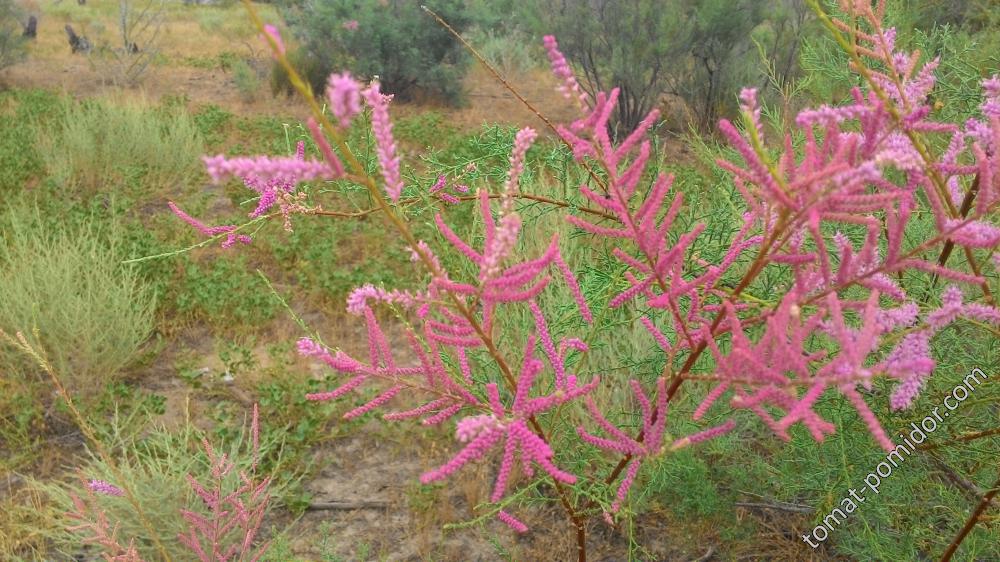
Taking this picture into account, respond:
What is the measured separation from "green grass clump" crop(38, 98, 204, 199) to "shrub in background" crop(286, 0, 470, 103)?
3.18m

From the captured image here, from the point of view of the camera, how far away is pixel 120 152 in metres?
6.73

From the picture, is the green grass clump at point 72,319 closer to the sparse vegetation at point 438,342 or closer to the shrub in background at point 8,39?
the sparse vegetation at point 438,342

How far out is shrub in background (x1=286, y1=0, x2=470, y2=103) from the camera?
981 centimetres

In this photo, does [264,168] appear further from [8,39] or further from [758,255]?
[8,39]

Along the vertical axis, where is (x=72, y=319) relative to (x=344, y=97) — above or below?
below

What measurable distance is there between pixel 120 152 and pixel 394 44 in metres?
4.40

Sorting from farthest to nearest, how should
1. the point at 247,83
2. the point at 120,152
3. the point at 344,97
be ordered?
1. the point at 247,83
2. the point at 120,152
3. the point at 344,97

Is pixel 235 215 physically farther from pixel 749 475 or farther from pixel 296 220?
pixel 749 475

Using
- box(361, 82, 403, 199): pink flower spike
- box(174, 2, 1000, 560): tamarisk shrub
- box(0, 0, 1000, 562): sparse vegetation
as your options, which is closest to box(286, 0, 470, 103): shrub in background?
box(0, 0, 1000, 562): sparse vegetation

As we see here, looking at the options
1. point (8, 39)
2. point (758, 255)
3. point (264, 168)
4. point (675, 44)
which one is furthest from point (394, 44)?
point (264, 168)

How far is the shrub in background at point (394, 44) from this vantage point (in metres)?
9.81

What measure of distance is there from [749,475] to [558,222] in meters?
2.09

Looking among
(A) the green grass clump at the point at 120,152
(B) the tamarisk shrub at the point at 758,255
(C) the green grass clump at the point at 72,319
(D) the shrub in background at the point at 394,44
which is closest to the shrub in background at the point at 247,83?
(D) the shrub in background at the point at 394,44

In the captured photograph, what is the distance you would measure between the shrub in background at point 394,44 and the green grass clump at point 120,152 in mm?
3185
